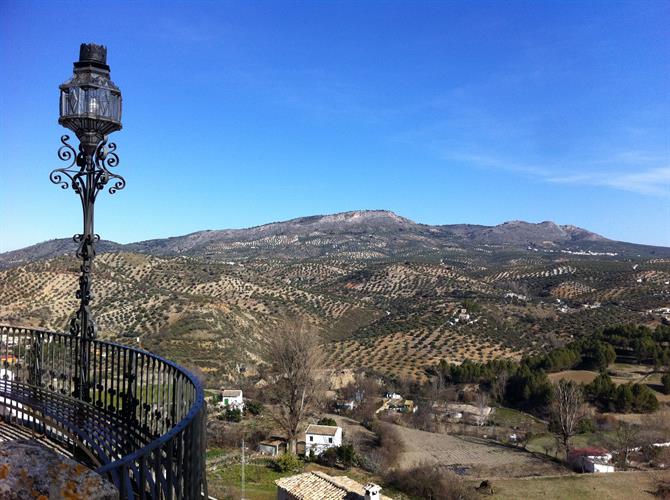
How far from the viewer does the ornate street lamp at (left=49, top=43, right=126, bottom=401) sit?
5.61 m

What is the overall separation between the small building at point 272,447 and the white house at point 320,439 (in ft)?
4.82

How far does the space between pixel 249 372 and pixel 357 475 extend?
67.5ft

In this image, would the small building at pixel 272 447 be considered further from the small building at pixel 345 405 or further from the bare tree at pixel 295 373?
the small building at pixel 345 405

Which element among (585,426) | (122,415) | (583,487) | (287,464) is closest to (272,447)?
(287,464)

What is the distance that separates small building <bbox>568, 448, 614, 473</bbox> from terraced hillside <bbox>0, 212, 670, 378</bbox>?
1584 centimetres

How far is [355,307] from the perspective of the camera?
71438 millimetres

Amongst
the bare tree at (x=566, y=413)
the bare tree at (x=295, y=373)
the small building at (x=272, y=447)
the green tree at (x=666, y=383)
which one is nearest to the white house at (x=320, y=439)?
the bare tree at (x=295, y=373)

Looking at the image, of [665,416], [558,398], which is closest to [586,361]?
[665,416]

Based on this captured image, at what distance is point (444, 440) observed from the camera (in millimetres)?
31969

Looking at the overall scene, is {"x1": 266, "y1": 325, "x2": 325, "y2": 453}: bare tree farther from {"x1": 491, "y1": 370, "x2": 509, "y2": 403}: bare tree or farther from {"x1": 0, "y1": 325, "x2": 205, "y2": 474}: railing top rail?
{"x1": 0, "y1": 325, "x2": 205, "y2": 474}: railing top rail

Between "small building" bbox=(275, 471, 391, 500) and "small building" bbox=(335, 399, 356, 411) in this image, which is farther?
"small building" bbox=(335, 399, 356, 411)

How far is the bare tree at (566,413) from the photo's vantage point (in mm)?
31500

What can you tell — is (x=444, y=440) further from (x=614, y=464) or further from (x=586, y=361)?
(x=586, y=361)

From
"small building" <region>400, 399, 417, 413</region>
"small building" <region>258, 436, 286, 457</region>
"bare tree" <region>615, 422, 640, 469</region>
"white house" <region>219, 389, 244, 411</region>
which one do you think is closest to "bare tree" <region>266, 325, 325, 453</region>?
"small building" <region>258, 436, 286, 457</region>
